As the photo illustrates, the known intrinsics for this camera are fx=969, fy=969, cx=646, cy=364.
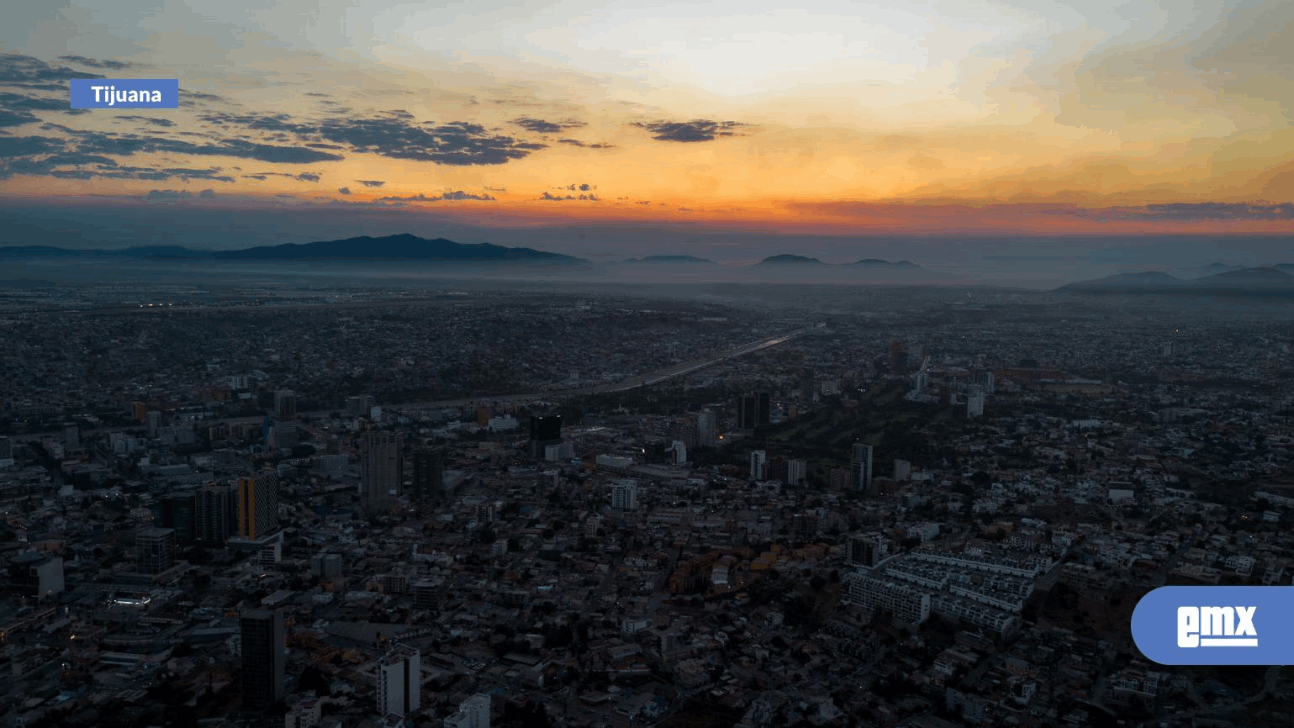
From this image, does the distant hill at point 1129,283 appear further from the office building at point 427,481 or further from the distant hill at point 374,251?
the office building at point 427,481

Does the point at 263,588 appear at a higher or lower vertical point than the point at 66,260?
lower

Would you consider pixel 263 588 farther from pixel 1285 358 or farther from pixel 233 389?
pixel 1285 358

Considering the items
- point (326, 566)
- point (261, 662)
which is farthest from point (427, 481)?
point (261, 662)

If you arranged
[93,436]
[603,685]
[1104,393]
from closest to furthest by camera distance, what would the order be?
1. [603,685]
2. [93,436]
3. [1104,393]

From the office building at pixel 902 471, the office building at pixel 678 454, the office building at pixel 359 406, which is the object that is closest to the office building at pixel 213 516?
the office building at pixel 678 454

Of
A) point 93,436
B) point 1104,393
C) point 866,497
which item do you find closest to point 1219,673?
point 866,497

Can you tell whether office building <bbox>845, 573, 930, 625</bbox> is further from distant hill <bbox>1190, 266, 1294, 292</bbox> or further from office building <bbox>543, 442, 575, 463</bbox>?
distant hill <bbox>1190, 266, 1294, 292</bbox>

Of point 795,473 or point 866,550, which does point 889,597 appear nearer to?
point 866,550
